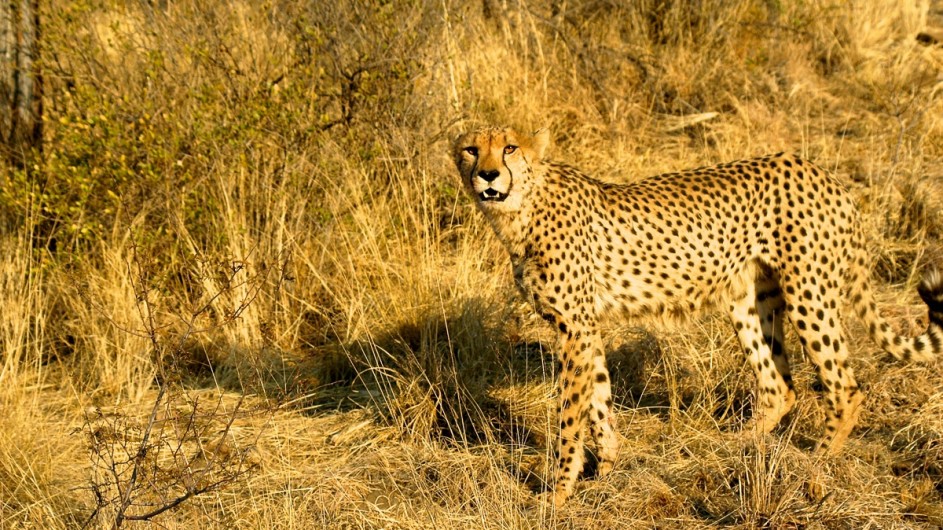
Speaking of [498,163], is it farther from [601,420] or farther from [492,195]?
[601,420]

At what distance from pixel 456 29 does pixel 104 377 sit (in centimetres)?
313

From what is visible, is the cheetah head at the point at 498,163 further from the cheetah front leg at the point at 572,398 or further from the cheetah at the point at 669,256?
the cheetah front leg at the point at 572,398

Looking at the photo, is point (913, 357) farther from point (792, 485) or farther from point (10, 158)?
point (10, 158)

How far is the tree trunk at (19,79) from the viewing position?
5.96 metres

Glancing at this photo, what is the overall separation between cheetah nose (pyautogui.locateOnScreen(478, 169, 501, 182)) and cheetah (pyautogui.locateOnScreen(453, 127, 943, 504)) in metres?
0.09

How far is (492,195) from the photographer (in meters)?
4.06

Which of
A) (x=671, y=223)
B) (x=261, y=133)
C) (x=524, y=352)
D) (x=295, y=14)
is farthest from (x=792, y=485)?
(x=295, y=14)

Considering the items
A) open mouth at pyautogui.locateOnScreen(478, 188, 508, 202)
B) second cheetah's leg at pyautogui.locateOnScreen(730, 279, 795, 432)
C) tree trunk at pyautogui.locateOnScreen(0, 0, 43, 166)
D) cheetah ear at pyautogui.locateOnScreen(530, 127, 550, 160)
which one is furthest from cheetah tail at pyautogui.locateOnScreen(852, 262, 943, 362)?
tree trunk at pyautogui.locateOnScreen(0, 0, 43, 166)

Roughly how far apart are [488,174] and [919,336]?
1878 mm

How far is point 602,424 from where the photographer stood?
4.30 m

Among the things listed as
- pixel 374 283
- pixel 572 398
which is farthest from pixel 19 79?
pixel 572 398

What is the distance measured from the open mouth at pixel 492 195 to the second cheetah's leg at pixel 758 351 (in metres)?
1.17

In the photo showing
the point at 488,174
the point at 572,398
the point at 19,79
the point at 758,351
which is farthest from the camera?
the point at 19,79

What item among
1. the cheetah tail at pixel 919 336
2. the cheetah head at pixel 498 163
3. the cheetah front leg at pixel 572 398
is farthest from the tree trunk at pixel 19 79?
the cheetah tail at pixel 919 336
